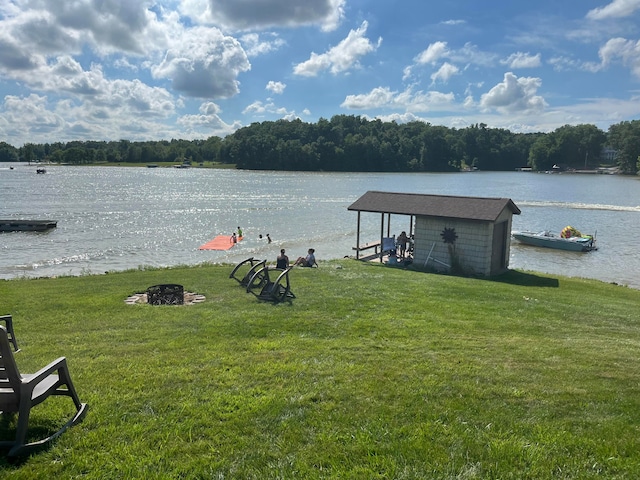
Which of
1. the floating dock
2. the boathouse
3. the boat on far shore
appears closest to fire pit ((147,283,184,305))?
the boathouse

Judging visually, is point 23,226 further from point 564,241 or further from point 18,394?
point 564,241

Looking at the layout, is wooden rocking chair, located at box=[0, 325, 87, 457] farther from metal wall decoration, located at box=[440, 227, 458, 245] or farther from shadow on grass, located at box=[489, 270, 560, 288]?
metal wall decoration, located at box=[440, 227, 458, 245]

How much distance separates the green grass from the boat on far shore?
24114mm

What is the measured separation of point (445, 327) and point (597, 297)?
921 centimetres

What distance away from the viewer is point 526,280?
59.7 ft

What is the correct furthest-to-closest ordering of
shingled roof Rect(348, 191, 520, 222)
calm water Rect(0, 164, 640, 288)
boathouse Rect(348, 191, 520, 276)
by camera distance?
calm water Rect(0, 164, 640, 288) → boathouse Rect(348, 191, 520, 276) → shingled roof Rect(348, 191, 520, 222)

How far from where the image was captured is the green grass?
13.0 feet

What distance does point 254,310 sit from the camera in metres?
9.86

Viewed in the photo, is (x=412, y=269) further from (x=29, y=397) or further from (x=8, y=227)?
(x=8, y=227)

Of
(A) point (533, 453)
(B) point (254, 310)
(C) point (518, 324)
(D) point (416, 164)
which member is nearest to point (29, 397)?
(A) point (533, 453)

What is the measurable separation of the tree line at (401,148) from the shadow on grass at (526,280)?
118 m

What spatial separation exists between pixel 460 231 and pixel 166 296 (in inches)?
493

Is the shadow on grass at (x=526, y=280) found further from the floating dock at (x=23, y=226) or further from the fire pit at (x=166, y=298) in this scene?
the floating dock at (x=23, y=226)

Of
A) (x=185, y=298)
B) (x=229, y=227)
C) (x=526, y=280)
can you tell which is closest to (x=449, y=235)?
(x=526, y=280)
